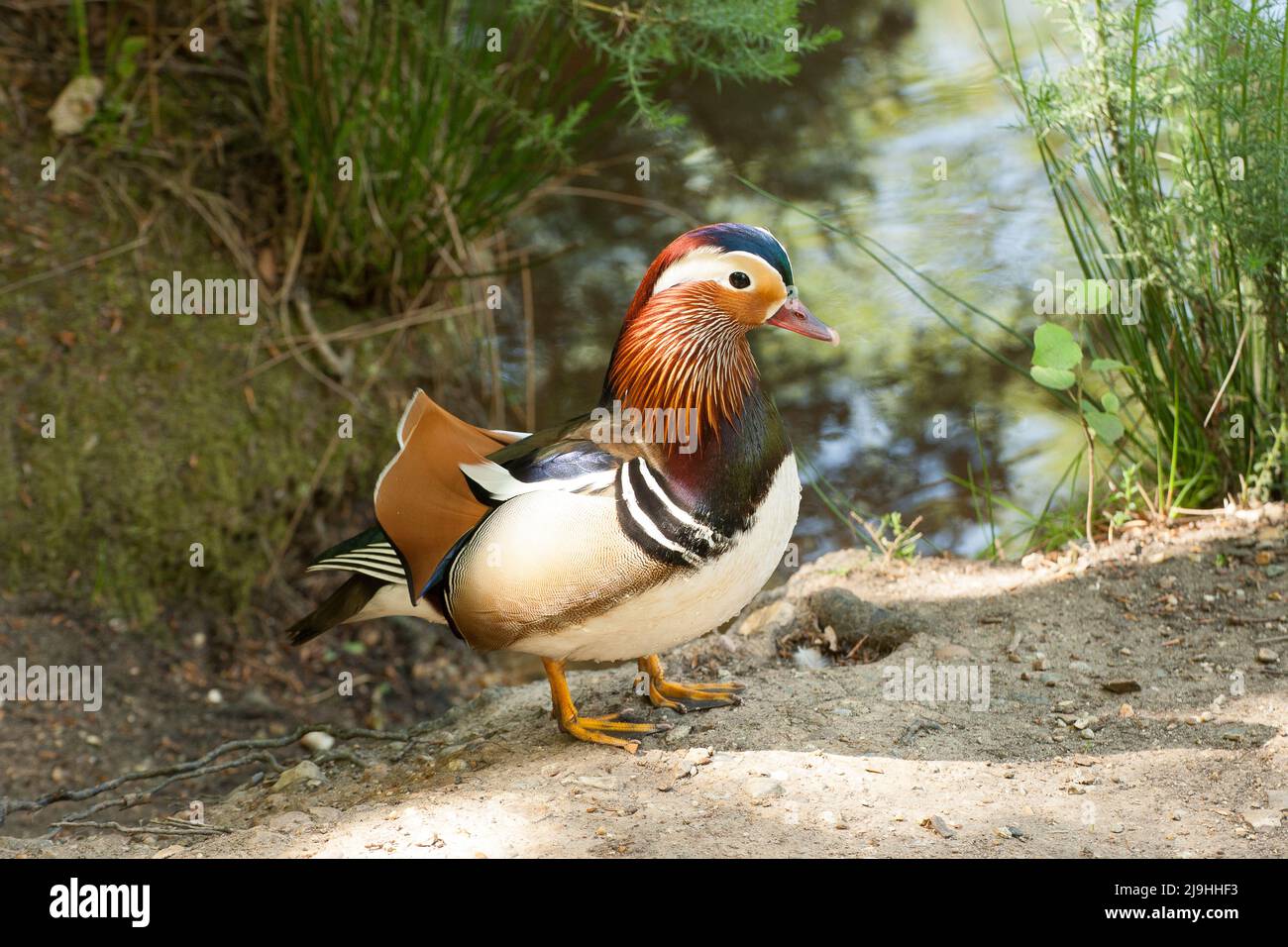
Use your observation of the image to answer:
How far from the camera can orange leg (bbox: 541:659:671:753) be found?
9.78 feet

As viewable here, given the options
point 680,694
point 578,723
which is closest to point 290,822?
point 578,723

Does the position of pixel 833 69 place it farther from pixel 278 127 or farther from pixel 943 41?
pixel 278 127

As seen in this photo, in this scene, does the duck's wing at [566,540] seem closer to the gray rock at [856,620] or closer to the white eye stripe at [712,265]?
the white eye stripe at [712,265]

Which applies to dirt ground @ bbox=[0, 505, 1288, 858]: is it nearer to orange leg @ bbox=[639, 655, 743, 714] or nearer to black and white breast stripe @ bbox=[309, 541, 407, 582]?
orange leg @ bbox=[639, 655, 743, 714]

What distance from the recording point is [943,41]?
8.01 m

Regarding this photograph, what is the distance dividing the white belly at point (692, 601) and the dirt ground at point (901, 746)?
271mm

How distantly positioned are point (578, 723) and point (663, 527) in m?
0.63

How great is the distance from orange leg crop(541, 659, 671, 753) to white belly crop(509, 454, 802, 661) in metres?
0.11

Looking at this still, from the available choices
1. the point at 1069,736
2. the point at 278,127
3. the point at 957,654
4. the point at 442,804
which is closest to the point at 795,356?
the point at 278,127

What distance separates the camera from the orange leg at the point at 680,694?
3158mm

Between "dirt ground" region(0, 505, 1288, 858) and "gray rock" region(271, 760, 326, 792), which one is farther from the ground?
"dirt ground" region(0, 505, 1288, 858)

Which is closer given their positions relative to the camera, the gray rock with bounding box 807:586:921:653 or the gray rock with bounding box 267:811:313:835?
the gray rock with bounding box 267:811:313:835

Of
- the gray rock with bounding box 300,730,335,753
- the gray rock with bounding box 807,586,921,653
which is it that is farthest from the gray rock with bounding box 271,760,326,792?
the gray rock with bounding box 807,586,921,653

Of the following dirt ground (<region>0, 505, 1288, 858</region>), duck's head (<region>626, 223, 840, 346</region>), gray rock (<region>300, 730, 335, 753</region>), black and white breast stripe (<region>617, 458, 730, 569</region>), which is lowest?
gray rock (<region>300, 730, 335, 753</region>)
